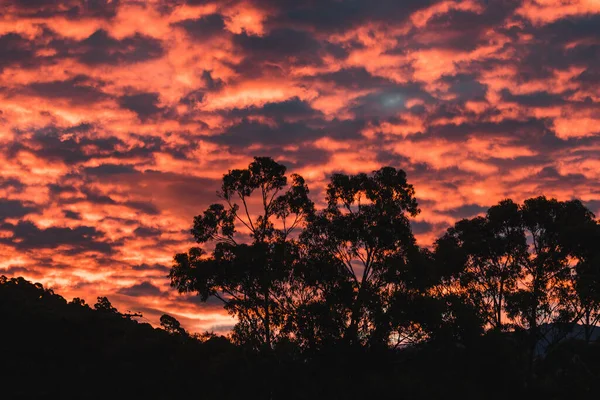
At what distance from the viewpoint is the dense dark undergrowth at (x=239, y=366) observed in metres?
46.9

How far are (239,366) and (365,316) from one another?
1087 cm

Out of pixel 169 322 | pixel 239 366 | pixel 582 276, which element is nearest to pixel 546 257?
pixel 582 276

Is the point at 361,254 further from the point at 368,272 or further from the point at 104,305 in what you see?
the point at 104,305

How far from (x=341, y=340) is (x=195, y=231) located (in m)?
14.4

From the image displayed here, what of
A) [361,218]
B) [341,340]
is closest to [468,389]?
[341,340]

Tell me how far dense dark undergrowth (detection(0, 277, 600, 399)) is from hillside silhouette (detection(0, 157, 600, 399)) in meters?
0.12

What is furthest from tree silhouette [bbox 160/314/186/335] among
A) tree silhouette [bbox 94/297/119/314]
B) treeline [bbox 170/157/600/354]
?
treeline [bbox 170/157/600/354]

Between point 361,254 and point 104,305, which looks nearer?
point 361,254

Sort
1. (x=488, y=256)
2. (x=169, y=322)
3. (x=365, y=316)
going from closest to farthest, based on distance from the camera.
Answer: (x=365, y=316)
(x=488, y=256)
(x=169, y=322)

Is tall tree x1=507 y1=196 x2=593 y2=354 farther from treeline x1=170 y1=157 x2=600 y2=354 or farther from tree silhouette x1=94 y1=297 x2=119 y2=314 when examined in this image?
tree silhouette x1=94 y1=297 x2=119 y2=314

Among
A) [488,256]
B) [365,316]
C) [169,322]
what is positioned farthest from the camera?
[169,322]

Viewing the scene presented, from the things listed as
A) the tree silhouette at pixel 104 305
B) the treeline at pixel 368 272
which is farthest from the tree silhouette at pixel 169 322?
the treeline at pixel 368 272

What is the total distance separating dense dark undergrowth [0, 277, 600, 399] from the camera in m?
46.9

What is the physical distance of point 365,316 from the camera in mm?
45625
